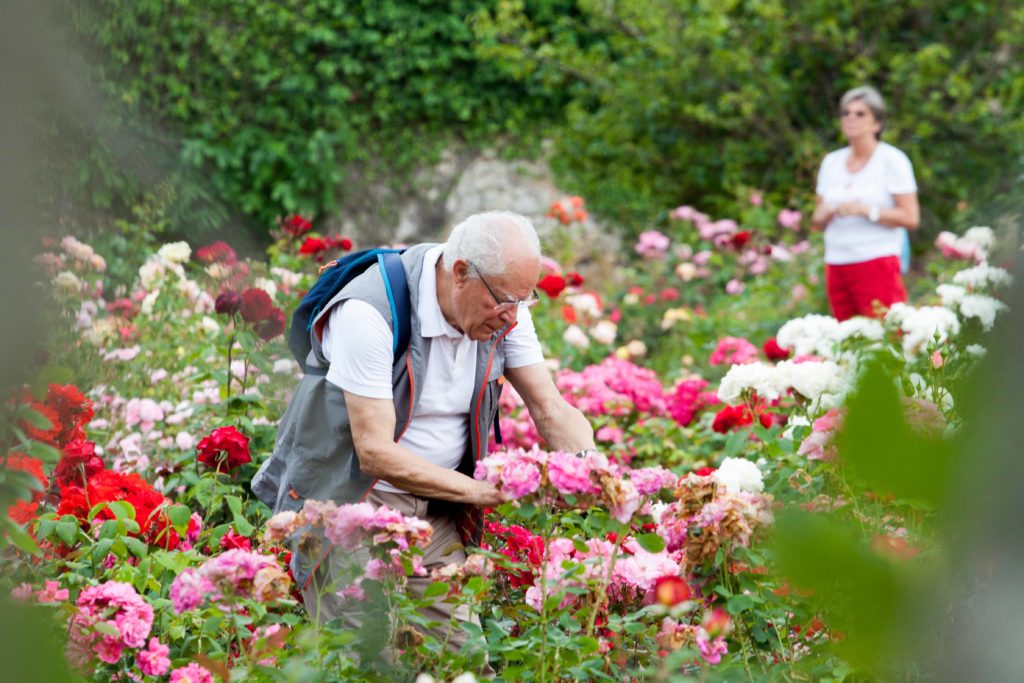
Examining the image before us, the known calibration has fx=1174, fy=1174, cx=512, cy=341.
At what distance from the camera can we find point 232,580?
1543 mm

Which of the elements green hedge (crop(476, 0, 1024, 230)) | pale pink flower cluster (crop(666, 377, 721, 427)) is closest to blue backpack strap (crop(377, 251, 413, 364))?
pale pink flower cluster (crop(666, 377, 721, 427))

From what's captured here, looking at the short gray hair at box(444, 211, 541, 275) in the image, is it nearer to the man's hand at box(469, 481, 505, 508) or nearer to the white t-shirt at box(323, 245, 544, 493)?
the white t-shirt at box(323, 245, 544, 493)

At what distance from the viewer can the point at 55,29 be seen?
1.46ft

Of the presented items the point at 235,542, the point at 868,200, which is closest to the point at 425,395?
the point at 235,542

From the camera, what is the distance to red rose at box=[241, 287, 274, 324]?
318cm

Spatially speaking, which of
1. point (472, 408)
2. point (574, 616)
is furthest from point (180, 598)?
point (472, 408)

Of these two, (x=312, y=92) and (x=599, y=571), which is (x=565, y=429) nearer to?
(x=599, y=571)

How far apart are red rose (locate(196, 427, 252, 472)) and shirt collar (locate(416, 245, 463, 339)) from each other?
641mm

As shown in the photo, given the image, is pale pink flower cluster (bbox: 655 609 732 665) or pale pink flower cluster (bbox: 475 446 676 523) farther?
pale pink flower cluster (bbox: 475 446 676 523)

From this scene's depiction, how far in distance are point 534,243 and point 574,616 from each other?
77 cm

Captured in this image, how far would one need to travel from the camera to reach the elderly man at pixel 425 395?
229 cm

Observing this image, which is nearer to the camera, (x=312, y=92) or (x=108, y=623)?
(x=108, y=623)

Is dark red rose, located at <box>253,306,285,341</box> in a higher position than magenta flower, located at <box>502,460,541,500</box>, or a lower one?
lower

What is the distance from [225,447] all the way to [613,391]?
208 cm
